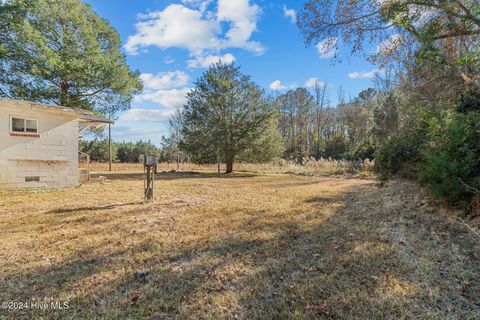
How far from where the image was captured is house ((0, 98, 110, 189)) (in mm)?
7426

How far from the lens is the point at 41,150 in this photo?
8141mm

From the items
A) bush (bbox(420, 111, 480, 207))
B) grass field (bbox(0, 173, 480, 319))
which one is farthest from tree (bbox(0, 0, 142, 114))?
bush (bbox(420, 111, 480, 207))

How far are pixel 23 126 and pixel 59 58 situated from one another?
261 inches

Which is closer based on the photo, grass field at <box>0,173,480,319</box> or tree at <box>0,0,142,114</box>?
grass field at <box>0,173,480,319</box>

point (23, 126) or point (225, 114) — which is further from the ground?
point (225, 114)

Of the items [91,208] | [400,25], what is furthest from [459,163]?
[91,208]

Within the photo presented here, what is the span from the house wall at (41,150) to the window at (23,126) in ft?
0.34

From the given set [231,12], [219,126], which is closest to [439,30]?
[231,12]

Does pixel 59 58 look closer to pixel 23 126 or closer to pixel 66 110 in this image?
pixel 66 110

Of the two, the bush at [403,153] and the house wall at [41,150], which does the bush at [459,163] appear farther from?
the house wall at [41,150]

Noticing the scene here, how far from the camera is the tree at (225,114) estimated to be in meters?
15.6

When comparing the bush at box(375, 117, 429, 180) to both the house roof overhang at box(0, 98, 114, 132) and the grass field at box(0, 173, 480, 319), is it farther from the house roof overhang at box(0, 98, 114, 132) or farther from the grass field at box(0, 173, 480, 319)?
the house roof overhang at box(0, 98, 114, 132)

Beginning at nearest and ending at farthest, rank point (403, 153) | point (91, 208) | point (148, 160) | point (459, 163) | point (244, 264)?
point (244, 264) < point (459, 163) < point (91, 208) < point (148, 160) < point (403, 153)

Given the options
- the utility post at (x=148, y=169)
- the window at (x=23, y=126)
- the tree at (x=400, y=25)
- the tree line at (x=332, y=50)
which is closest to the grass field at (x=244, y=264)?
the utility post at (x=148, y=169)
